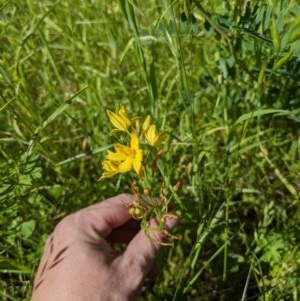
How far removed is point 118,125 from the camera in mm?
1141

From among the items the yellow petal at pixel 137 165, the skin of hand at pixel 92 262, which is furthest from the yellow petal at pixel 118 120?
the skin of hand at pixel 92 262

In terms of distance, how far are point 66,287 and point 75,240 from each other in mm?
137

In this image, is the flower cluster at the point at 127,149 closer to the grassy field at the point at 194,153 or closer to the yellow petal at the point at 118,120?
the yellow petal at the point at 118,120

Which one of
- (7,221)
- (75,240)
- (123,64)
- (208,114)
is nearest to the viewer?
(75,240)

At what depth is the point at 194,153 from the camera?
5.20ft

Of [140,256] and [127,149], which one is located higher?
[127,149]

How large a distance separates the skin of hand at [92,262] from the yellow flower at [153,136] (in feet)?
0.71

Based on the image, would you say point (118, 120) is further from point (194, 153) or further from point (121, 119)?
point (194, 153)

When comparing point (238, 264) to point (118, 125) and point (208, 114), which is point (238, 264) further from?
point (118, 125)

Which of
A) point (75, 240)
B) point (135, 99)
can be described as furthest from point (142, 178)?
point (135, 99)

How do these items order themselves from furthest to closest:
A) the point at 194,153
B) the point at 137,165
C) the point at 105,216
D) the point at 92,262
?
1. the point at 194,153
2. the point at 105,216
3. the point at 92,262
4. the point at 137,165

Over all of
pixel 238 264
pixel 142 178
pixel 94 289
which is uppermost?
pixel 142 178

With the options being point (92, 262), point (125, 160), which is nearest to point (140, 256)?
point (92, 262)

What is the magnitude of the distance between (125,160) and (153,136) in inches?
3.4
